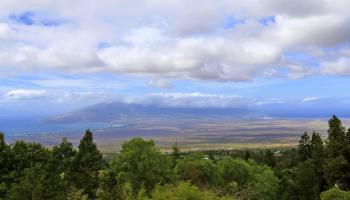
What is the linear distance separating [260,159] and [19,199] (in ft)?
217

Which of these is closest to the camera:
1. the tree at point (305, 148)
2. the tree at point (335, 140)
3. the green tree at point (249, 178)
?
the tree at point (335, 140)

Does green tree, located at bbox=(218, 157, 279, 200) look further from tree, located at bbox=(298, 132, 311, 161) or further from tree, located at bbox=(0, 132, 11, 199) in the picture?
tree, located at bbox=(0, 132, 11, 199)

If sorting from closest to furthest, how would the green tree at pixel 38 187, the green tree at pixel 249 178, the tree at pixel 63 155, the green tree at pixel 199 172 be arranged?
the green tree at pixel 38 187 < the tree at pixel 63 155 < the green tree at pixel 199 172 < the green tree at pixel 249 178

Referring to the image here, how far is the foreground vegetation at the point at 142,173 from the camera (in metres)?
46.6

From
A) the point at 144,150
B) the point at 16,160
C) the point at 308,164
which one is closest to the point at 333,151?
the point at 308,164

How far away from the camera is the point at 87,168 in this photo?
5778cm

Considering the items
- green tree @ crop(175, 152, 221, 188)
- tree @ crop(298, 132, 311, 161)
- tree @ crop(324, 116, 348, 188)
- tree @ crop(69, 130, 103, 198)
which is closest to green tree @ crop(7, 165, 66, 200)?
tree @ crop(69, 130, 103, 198)

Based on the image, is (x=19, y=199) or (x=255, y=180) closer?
(x=19, y=199)

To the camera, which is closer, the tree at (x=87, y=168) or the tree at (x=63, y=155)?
the tree at (x=63, y=155)

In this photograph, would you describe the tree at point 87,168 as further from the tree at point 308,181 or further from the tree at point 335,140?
the tree at point 335,140

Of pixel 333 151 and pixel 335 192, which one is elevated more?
pixel 333 151

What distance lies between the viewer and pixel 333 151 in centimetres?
4916

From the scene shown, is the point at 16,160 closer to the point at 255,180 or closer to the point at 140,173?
the point at 140,173

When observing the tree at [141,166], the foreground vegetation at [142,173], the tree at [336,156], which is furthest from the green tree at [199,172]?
the tree at [336,156]
